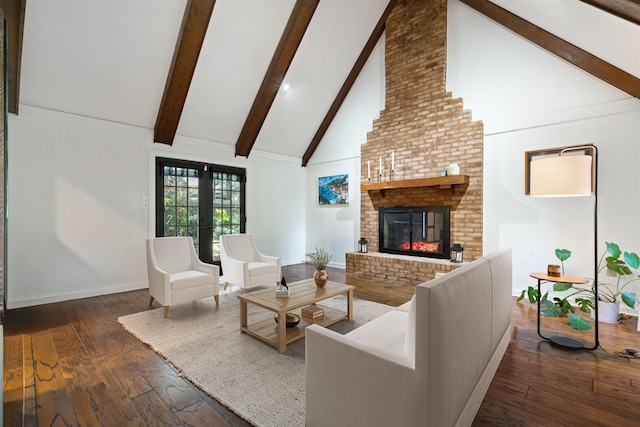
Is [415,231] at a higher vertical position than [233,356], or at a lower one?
higher

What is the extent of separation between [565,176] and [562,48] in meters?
2.44

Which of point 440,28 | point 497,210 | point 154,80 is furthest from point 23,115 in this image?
point 497,210

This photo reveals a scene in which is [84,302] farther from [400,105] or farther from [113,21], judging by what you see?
[400,105]

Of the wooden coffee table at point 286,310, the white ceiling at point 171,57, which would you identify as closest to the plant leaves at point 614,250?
the wooden coffee table at point 286,310

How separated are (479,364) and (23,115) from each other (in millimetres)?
5557

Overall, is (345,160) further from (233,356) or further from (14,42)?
(14,42)

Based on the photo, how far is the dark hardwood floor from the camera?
71.6 inches

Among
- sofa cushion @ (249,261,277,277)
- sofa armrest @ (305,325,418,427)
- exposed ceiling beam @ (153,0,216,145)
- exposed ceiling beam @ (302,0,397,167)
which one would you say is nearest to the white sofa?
sofa armrest @ (305,325,418,427)

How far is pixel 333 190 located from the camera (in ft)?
22.0

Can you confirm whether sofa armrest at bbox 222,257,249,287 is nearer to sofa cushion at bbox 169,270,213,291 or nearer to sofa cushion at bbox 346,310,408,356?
sofa cushion at bbox 169,270,213,291

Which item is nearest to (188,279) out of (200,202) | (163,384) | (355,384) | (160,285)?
(160,285)

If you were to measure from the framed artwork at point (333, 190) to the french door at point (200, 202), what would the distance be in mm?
1759

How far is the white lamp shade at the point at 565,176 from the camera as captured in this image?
8.04 ft

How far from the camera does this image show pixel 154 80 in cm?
438
